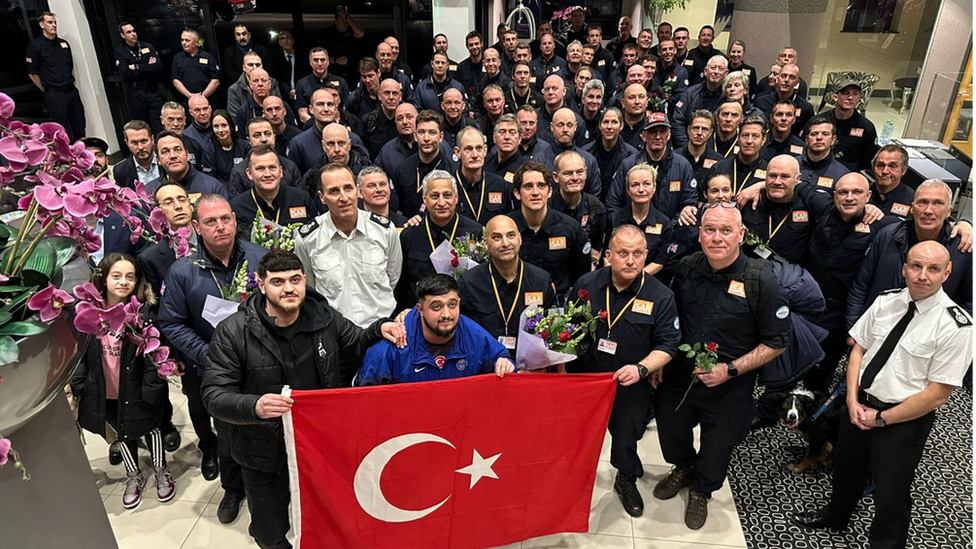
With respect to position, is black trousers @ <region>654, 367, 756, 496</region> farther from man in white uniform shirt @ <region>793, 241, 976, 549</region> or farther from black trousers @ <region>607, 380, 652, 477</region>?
man in white uniform shirt @ <region>793, 241, 976, 549</region>

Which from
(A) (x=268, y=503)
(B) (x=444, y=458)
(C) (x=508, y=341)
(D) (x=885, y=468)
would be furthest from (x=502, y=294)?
(D) (x=885, y=468)

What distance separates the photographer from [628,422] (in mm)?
3689

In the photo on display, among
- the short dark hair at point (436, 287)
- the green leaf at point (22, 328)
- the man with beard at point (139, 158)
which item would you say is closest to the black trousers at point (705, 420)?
the short dark hair at point (436, 287)

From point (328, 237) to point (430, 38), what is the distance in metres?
8.88

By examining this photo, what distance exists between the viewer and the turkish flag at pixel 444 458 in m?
2.93

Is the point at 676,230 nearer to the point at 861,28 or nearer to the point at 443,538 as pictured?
the point at 443,538

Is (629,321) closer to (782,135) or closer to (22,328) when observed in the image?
(22,328)

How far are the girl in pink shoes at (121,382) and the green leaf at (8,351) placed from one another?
105 inches

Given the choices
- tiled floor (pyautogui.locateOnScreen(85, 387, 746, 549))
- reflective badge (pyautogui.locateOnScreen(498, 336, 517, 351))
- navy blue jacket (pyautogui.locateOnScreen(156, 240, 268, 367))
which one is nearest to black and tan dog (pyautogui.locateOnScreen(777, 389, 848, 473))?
tiled floor (pyautogui.locateOnScreen(85, 387, 746, 549))

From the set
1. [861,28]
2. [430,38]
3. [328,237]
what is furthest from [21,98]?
[861,28]

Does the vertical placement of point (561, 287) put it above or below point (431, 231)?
below

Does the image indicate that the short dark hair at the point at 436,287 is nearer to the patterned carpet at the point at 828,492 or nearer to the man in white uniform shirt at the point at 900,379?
the man in white uniform shirt at the point at 900,379

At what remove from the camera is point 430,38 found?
1176 centimetres

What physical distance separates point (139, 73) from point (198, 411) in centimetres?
766
